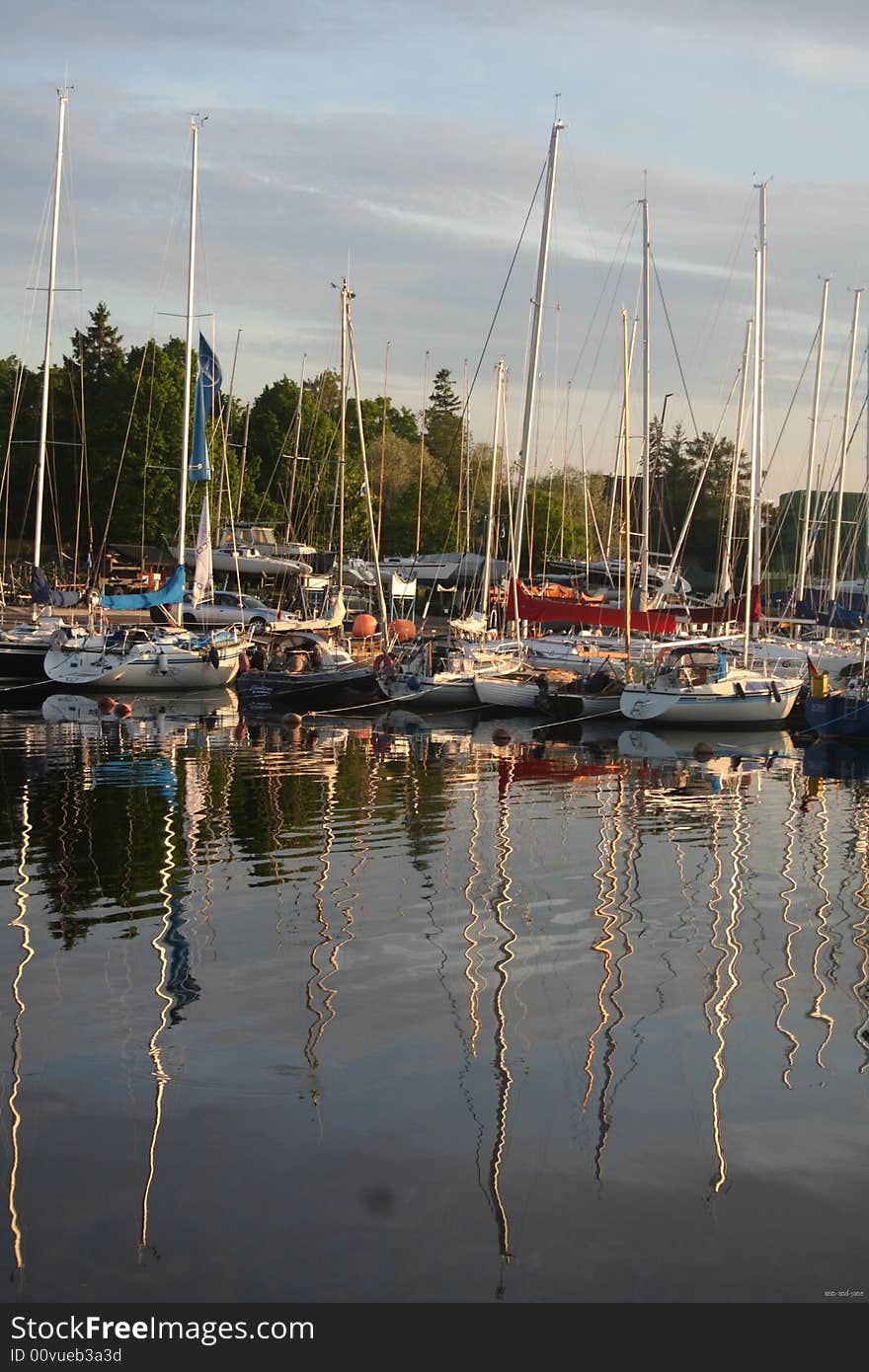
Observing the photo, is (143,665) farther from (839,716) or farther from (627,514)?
(839,716)

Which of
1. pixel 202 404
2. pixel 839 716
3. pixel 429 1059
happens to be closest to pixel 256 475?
pixel 202 404

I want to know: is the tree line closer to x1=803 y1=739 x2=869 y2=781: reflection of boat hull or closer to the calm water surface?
x1=803 y1=739 x2=869 y2=781: reflection of boat hull

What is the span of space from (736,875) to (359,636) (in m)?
35.4

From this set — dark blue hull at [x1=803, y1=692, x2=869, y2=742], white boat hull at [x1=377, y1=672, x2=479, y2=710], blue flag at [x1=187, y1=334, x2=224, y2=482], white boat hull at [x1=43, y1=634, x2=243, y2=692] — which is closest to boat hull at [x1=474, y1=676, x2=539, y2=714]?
white boat hull at [x1=377, y1=672, x2=479, y2=710]

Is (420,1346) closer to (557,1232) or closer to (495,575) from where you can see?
(557,1232)

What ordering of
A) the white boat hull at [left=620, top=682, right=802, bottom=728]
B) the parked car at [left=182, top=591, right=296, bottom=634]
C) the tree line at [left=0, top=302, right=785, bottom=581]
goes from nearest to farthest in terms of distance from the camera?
the white boat hull at [left=620, top=682, right=802, bottom=728] < the parked car at [left=182, top=591, right=296, bottom=634] < the tree line at [left=0, top=302, right=785, bottom=581]

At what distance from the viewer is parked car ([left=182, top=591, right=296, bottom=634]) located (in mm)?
56688

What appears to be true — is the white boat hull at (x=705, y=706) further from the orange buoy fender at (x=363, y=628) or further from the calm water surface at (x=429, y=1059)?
the calm water surface at (x=429, y=1059)

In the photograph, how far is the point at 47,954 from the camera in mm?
14734

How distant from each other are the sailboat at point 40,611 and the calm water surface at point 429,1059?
2647 centimetres

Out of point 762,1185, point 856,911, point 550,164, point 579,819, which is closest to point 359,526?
point 550,164

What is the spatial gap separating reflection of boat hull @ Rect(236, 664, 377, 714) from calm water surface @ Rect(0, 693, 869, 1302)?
69.9 feet

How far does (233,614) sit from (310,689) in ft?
53.6

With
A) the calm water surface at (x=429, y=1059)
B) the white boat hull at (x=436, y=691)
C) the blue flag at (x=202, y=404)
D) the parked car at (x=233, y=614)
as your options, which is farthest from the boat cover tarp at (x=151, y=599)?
the calm water surface at (x=429, y=1059)
